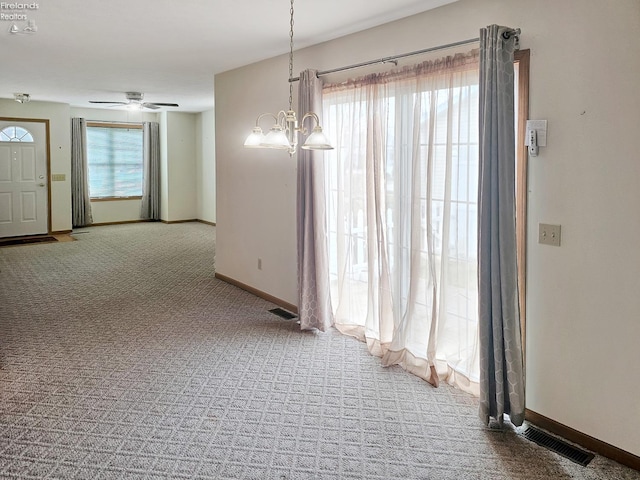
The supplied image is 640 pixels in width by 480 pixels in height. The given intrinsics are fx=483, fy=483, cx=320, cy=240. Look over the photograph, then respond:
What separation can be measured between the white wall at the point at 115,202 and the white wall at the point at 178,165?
1.63 ft

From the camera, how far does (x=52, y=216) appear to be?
9.25m

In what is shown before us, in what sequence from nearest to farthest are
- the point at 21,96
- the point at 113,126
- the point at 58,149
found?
the point at 21,96 < the point at 58,149 < the point at 113,126

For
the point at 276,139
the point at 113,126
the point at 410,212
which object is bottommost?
the point at 410,212

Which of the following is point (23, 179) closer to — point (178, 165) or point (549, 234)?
point (178, 165)

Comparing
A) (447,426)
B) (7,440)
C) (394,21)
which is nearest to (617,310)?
(447,426)

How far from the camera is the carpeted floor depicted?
2.36 metres

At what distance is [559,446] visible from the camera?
99.7 inches

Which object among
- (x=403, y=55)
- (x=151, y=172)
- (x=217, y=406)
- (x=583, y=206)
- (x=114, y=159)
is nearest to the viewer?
(x=583, y=206)

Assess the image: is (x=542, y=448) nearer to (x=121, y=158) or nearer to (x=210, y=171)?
(x=210, y=171)

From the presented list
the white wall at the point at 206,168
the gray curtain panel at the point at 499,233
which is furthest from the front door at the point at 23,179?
the gray curtain panel at the point at 499,233

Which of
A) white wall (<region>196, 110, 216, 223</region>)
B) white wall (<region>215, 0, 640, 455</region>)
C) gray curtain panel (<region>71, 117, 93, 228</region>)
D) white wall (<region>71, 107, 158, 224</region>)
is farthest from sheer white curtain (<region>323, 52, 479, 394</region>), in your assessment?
white wall (<region>71, 107, 158, 224</region>)

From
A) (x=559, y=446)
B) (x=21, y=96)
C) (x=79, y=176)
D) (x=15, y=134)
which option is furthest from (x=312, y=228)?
(x=79, y=176)

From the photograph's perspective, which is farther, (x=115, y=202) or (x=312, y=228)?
(x=115, y=202)

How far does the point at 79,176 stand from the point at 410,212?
8518 mm
